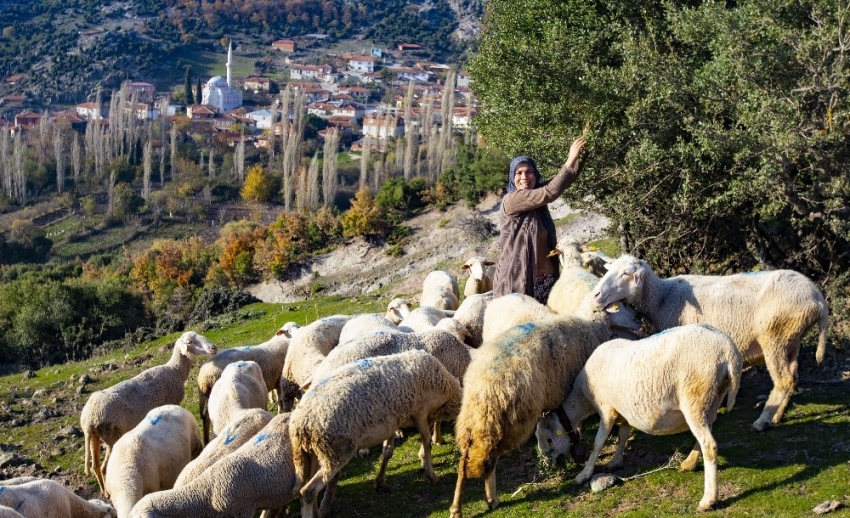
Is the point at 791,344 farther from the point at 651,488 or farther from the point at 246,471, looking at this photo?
the point at 246,471

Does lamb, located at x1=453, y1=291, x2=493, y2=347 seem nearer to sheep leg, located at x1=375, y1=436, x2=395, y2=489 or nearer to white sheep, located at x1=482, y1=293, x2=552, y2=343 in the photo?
white sheep, located at x1=482, y1=293, x2=552, y2=343

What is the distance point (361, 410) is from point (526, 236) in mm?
4118

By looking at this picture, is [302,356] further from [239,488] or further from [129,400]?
[239,488]

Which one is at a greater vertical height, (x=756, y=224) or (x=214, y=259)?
(x=756, y=224)

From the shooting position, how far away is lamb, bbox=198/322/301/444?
42.7 feet

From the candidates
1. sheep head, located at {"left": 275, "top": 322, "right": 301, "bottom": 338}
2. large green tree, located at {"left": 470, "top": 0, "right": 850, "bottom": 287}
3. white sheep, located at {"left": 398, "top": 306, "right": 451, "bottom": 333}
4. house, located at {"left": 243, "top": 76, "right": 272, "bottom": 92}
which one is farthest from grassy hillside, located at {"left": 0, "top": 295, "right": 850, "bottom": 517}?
house, located at {"left": 243, "top": 76, "right": 272, "bottom": 92}

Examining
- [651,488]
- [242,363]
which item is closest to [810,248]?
[651,488]

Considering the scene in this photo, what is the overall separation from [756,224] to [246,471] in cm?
1011

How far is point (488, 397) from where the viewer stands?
859 centimetres

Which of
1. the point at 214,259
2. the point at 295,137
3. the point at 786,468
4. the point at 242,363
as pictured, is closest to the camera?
the point at 786,468

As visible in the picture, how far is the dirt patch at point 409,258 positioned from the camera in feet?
108

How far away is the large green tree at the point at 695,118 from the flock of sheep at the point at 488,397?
306 centimetres

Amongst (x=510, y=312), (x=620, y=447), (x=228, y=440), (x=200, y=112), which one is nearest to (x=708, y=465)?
(x=620, y=447)

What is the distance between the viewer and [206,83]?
13075 centimetres
